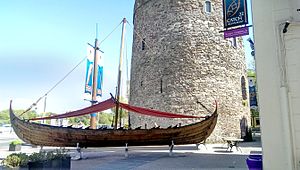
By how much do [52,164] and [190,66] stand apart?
10678mm

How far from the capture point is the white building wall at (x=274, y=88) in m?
3.41

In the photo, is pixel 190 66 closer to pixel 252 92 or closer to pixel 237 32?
pixel 252 92

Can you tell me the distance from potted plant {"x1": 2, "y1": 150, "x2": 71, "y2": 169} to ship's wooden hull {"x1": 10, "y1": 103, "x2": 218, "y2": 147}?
302 cm

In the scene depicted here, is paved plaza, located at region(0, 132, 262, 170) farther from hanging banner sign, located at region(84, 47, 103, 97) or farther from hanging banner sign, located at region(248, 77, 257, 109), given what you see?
hanging banner sign, located at region(248, 77, 257, 109)

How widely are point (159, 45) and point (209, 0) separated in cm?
408

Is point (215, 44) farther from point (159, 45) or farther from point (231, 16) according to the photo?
point (231, 16)

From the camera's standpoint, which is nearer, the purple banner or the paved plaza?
the paved plaza

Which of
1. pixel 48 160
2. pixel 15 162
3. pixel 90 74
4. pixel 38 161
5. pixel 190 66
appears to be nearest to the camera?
pixel 15 162

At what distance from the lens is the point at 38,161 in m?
4.52

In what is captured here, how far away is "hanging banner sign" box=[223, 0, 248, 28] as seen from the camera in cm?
800

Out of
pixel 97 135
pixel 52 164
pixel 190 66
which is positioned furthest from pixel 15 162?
pixel 190 66

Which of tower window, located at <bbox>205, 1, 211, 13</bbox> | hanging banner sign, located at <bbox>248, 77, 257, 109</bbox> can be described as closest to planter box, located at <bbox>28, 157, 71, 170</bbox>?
hanging banner sign, located at <bbox>248, 77, 257, 109</bbox>

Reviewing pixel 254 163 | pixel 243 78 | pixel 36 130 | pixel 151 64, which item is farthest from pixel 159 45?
pixel 254 163

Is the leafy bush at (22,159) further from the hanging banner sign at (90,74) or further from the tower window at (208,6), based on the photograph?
the tower window at (208,6)
